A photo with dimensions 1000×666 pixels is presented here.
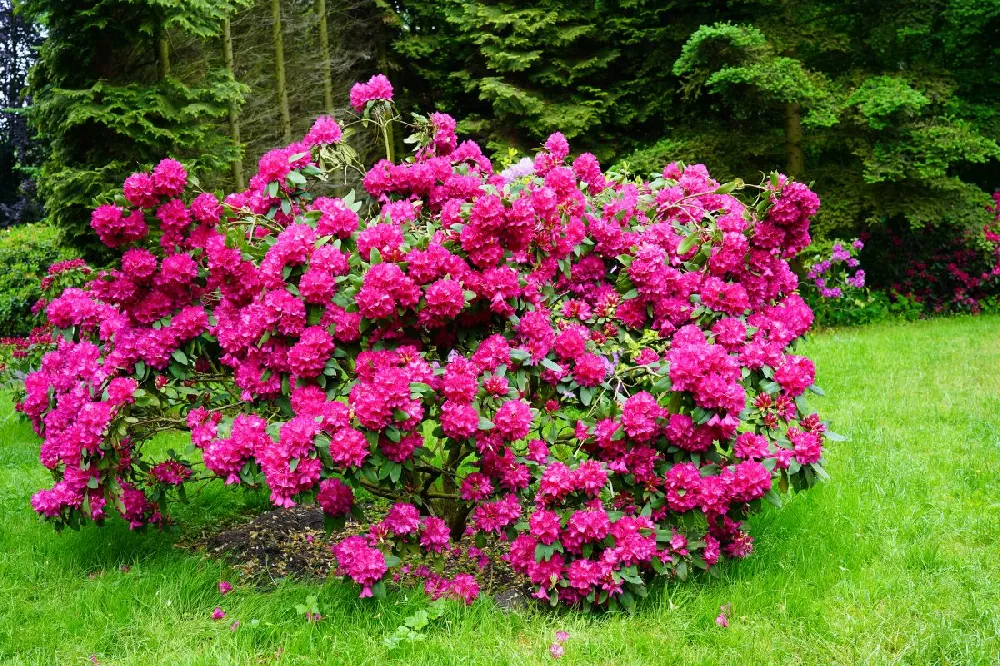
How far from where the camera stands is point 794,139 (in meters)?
9.65

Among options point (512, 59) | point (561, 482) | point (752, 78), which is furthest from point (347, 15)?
point (561, 482)

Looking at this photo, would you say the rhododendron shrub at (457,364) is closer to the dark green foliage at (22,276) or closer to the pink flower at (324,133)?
the pink flower at (324,133)

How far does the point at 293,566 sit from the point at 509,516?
3.59ft

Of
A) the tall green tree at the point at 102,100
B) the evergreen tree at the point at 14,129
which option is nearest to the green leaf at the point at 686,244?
the tall green tree at the point at 102,100

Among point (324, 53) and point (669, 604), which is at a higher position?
point (324, 53)

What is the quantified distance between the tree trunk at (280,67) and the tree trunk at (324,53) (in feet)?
2.51

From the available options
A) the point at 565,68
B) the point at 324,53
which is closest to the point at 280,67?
the point at 324,53

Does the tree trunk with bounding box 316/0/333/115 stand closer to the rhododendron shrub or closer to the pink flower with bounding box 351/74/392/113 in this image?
the pink flower with bounding box 351/74/392/113

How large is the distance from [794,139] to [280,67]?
7580 millimetres

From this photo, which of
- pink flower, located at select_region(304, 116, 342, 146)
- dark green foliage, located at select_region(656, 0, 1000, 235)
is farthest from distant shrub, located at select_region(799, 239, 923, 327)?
pink flower, located at select_region(304, 116, 342, 146)

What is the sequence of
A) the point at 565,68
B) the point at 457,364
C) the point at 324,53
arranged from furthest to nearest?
the point at 324,53 → the point at 565,68 → the point at 457,364

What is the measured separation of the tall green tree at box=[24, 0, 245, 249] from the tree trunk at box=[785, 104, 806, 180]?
261 inches

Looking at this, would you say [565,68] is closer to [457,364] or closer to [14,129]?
[457,364]

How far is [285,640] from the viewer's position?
2.54 m
